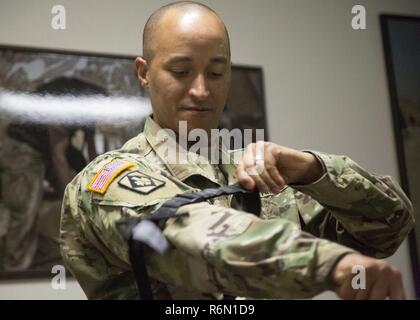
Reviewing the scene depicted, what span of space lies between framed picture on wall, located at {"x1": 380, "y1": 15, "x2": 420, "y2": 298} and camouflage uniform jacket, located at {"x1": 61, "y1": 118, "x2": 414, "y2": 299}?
63 centimetres

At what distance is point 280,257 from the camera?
0.36 meters

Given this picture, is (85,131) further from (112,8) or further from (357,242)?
Answer: (357,242)

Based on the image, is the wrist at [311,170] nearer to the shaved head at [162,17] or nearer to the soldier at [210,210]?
the soldier at [210,210]

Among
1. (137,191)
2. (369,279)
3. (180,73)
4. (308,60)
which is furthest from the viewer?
(308,60)

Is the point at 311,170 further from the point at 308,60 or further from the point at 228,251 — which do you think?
the point at 308,60

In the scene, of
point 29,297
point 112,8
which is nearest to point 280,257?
point 29,297

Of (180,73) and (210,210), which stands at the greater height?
(180,73)

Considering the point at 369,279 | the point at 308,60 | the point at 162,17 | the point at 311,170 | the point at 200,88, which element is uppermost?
the point at 308,60

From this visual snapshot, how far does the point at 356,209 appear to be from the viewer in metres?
0.59

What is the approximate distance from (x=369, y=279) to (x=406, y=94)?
1046 mm

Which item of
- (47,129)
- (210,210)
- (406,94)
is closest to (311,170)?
(210,210)

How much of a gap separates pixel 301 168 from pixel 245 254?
0.69 feet

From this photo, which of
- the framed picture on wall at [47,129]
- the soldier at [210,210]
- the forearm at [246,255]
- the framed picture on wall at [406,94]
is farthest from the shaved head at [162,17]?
the framed picture on wall at [406,94]

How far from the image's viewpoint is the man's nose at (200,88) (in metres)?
0.56
